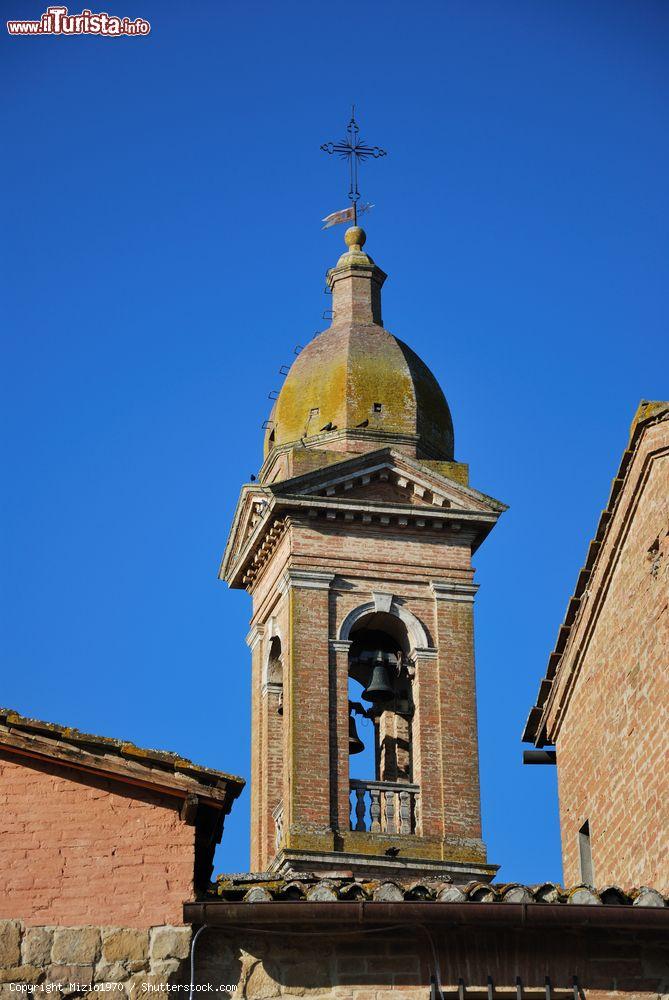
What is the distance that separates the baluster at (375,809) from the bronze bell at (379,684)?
5.12 ft

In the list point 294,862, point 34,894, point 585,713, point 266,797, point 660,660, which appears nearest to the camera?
point 34,894

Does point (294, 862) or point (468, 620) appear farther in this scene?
point (468, 620)

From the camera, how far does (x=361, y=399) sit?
32.9 meters

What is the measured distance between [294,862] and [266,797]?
230 cm

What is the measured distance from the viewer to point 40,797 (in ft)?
49.3

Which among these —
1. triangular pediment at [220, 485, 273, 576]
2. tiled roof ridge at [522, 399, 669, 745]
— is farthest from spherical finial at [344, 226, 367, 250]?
tiled roof ridge at [522, 399, 669, 745]

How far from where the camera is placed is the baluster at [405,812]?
A: 97.0ft

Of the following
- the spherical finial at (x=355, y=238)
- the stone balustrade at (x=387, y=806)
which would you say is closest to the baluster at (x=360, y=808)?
the stone balustrade at (x=387, y=806)

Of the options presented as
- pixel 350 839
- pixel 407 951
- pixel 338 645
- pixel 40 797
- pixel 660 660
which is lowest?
pixel 407 951

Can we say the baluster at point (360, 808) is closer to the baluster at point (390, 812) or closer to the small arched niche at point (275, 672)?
the baluster at point (390, 812)

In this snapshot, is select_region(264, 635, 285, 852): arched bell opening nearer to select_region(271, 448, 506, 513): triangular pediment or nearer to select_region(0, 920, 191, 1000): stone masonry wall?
select_region(271, 448, 506, 513): triangular pediment

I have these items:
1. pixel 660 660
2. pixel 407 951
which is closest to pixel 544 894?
pixel 407 951

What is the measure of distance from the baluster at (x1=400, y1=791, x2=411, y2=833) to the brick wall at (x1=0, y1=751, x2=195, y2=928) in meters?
14.7

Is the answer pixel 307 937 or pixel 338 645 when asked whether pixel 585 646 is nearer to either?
pixel 307 937
